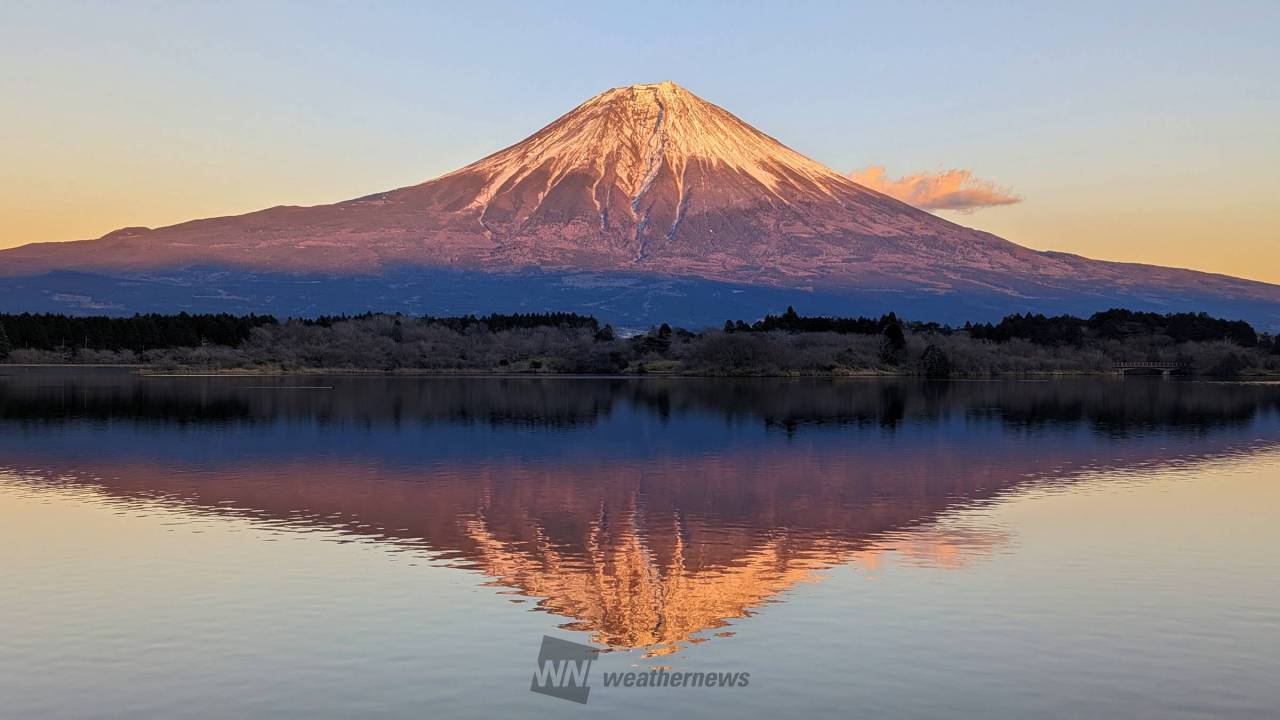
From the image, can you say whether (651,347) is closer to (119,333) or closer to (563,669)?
(119,333)

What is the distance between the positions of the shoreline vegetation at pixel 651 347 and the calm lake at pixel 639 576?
89204mm

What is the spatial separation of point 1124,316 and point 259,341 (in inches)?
4592

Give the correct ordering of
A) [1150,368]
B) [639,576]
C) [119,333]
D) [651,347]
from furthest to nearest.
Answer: [119,333] < [651,347] < [1150,368] < [639,576]

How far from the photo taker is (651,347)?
154750 mm

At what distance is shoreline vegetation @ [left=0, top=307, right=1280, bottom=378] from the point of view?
452ft

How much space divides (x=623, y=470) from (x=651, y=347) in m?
116

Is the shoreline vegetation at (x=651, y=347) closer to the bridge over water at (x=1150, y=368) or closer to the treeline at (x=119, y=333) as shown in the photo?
the treeline at (x=119, y=333)

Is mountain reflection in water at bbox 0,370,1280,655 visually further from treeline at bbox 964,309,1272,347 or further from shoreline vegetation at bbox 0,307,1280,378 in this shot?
treeline at bbox 964,309,1272,347

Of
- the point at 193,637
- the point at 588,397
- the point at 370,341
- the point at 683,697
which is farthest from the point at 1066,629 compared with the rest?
the point at 370,341

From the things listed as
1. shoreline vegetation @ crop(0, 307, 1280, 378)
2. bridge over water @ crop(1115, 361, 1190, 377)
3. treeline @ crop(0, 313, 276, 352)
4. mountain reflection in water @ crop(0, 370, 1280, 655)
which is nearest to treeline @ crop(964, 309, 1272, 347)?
shoreline vegetation @ crop(0, 307, 1280, 378)

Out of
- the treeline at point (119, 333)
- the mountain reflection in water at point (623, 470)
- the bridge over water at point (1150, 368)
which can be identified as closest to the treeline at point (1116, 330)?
the bridge over water at point (1150, 368)

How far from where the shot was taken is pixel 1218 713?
13.7 meters

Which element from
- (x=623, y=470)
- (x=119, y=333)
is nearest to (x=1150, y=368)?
(x=623, y=470)

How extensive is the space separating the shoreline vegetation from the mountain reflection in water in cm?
5446
